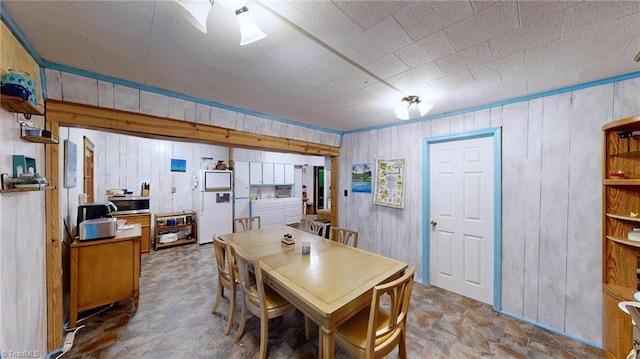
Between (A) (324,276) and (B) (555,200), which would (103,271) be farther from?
(B) (555,200)

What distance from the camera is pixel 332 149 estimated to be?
13.4 feet

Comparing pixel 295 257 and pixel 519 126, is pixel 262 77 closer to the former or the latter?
pixel 295 257

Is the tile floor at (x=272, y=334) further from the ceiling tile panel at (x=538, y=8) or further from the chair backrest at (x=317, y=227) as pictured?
the ceiling tile panel at (x=538, y=8)

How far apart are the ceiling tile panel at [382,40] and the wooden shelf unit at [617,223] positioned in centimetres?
185

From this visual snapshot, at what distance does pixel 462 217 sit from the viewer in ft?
9.52

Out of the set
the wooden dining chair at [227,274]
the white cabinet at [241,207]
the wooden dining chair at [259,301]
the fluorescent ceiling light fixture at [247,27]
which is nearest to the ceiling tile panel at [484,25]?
the fluorescent ceiling light fixture at [247,27]

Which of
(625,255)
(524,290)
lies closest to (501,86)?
(625,255)

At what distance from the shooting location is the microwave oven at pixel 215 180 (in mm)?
5004

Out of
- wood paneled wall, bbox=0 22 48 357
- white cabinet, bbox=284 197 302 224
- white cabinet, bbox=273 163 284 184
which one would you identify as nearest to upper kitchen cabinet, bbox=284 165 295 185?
white cabinet, bbox=273 163 284 184

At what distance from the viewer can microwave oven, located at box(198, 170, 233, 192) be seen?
5004 millimetres

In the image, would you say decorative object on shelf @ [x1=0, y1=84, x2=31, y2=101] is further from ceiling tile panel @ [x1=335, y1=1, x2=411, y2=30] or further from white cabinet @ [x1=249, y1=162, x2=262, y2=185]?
white cabinet @ [x1=249, y1=162, x2=262, y2=185]

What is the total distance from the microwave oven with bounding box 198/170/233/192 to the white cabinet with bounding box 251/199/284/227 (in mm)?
869

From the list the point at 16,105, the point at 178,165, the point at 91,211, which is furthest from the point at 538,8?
the point at 178,165

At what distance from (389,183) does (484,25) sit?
2.42 m
